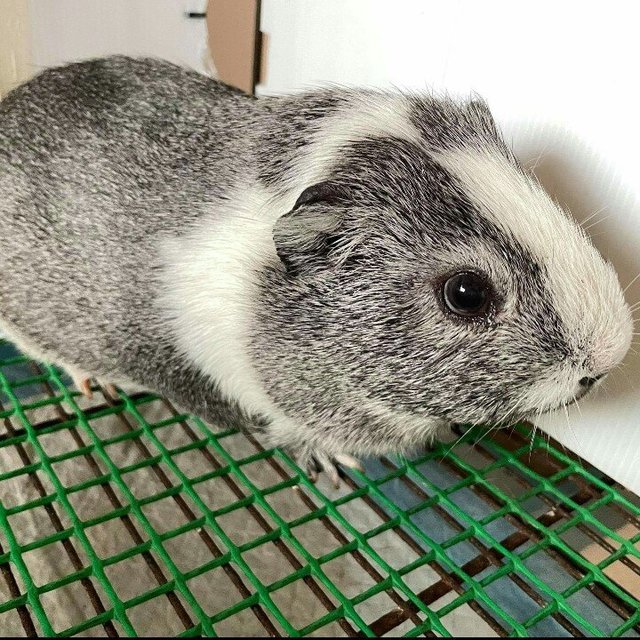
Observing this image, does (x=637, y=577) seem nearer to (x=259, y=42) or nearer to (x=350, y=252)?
(x=350, y=252)

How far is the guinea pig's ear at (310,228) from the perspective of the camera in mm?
851

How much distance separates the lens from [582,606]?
978 mm

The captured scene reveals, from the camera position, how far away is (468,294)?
2.76 feet

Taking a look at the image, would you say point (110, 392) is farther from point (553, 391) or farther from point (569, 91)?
point (569, 91)

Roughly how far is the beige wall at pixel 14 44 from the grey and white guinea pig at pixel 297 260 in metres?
0.41

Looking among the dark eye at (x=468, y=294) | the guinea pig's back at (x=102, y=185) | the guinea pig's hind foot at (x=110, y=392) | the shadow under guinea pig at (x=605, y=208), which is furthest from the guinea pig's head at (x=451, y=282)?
the guinea pig's hind foot at (x=110, y=392)

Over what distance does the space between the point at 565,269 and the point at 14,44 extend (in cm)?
141

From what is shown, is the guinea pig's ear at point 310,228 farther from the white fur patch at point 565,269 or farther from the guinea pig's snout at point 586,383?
the guinea pig's snout at point 586,383

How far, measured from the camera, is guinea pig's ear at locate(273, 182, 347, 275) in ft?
2.79

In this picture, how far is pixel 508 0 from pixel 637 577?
0.97m

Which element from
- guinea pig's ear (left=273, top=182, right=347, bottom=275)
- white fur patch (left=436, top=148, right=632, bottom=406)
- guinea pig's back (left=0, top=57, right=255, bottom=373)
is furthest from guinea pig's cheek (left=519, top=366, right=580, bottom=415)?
guinea pig's back (left=0, top=57, right=255, bottom=373)

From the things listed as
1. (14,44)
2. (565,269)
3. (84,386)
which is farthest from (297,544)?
(14,44)

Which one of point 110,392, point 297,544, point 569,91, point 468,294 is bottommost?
point 110,392

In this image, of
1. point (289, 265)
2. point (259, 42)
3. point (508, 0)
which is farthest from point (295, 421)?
point (259, 42)
